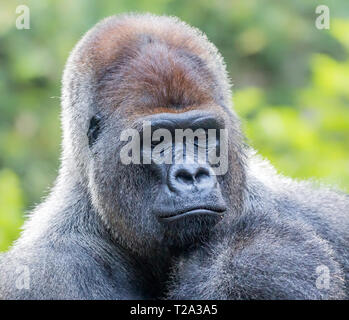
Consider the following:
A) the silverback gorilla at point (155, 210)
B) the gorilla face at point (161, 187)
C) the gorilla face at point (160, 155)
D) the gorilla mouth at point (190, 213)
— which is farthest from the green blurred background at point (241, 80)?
the gorilla mouth at point (190, 213)

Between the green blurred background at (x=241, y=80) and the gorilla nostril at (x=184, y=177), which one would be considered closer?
the gorilla nostril at (x=184, y=177)

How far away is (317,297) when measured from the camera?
4.04m

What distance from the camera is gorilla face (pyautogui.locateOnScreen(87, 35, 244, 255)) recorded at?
4.26m

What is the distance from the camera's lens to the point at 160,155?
4410 millimetres

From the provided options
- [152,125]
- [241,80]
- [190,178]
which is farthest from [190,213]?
[241,80]

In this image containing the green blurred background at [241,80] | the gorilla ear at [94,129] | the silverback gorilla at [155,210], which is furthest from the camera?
the green blurred background at [241,80]

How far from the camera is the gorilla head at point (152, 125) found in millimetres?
4270

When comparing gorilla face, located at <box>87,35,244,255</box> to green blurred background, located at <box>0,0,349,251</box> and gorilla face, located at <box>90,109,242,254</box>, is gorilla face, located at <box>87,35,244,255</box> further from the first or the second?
green blurred background, located at <box>0,0,349,251</box>

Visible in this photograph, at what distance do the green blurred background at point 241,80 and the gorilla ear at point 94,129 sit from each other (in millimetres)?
2021

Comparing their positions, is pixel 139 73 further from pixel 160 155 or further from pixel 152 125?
pixel 160 155

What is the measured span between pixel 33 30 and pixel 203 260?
21.8 ft

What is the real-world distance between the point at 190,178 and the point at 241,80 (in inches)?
325

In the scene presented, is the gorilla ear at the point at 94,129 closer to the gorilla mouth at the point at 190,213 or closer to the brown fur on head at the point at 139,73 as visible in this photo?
the brown fur on head at the point at 139,73

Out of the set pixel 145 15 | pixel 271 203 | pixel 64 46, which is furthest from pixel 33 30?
pixel 271 203
